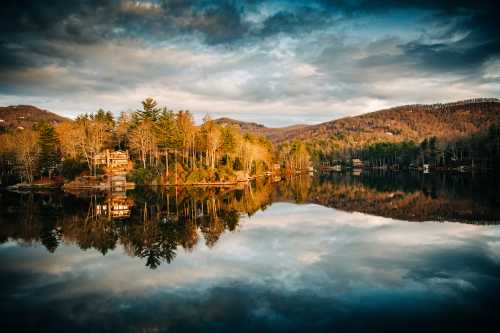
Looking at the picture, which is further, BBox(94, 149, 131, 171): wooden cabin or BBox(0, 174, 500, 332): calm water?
BBox(94, 149, 131, 171): wooden cabin

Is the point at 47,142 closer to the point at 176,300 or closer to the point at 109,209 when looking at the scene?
the point at 109,209

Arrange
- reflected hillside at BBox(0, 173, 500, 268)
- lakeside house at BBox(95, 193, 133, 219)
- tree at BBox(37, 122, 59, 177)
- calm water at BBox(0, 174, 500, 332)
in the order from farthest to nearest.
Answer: tree at BBox(37, 122, 59, 177) → lakeside house at BBox(95, 193, 133, 219) → reflected hillside at BBox(0, 173, 500, 268) → calm water at BBox(0, 174, 500, 332)

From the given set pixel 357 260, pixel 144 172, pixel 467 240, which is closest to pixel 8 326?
pixel 357 260

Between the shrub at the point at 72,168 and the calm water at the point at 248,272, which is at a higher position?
the shrub at the point at 72,168

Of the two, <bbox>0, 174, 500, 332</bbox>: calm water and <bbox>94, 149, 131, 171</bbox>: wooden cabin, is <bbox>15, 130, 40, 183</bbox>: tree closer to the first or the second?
<bbox>94, 149, 131, 171</bbox>: wooden cabin

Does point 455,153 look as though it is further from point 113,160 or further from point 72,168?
point 72,168

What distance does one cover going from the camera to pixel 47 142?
81.6 meters

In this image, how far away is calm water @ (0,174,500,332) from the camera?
13.2 m

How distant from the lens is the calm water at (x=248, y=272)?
520 inches

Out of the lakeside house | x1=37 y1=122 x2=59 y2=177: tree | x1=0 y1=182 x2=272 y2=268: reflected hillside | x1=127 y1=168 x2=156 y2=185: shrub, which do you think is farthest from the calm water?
x1=37 y1=122 x2=59 y2=177: tree

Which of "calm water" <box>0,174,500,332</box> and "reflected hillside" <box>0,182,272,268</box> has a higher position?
"reflected hillside" <box>0,182,272,268</box>

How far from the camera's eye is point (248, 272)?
19.0 m

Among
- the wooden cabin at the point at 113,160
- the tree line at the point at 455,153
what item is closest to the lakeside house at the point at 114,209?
the wooden cabin at the point at 113,160

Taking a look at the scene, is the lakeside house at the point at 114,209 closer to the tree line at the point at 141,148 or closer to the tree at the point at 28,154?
the tree line at the point at 141,148
